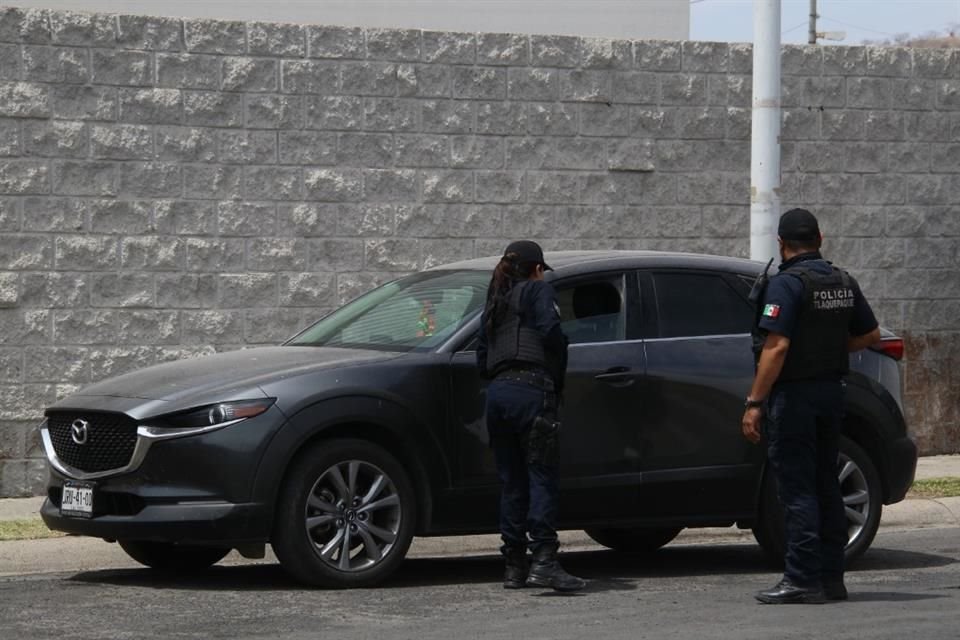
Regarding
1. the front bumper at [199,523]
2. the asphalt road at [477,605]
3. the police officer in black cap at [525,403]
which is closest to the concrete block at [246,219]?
the asphalt road at [477,605]

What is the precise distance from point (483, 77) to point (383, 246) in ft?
5.05

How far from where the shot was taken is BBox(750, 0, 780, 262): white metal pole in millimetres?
12445

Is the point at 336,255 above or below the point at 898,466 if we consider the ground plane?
above

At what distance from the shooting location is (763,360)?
832 cm

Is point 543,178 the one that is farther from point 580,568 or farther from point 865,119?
point 580,568

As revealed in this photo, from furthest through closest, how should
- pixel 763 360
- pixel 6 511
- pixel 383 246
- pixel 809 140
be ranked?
pixel 809 140, pixel 383 246, pixel 6 511, pixel 763 360

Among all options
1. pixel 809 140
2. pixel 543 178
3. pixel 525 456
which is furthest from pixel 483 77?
pixel 525 456

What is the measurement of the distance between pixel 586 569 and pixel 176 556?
2.22 metres

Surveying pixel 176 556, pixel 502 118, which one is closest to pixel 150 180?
pixel 502 118

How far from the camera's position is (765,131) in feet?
41.3

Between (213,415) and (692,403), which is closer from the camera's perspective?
(213,415)

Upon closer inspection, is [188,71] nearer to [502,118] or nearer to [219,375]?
[502,118]

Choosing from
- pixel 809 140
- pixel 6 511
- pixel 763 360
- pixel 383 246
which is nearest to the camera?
pixel 763 360

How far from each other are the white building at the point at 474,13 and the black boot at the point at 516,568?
64.1 ft
